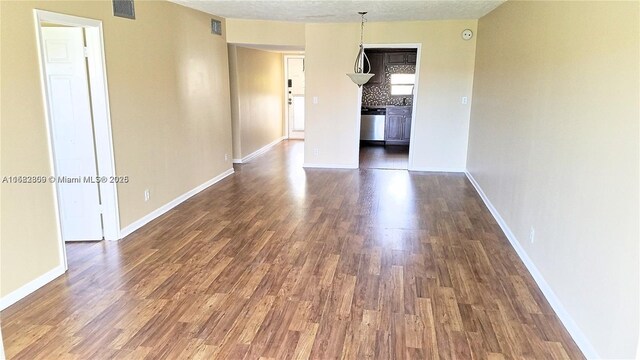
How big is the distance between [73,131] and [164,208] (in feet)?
4.72

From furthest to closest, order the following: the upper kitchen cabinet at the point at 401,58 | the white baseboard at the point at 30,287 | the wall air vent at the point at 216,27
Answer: the upper kitchen cabinet at the point at 401,58 < the wall air vent at the point at 216,27 < the white baseboard at the point at 30,287

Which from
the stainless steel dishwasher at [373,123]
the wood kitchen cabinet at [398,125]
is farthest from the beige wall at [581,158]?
the stainless steel dishwasher at [373,123]

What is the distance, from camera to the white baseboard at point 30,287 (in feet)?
9.69

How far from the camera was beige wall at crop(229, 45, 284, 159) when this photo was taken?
784 centimetres

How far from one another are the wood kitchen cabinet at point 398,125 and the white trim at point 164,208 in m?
4.67

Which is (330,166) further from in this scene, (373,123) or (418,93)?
(373,123)

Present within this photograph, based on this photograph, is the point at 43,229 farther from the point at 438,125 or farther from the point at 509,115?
the point at 438,125

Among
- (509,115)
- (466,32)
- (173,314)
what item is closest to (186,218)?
(173,314)

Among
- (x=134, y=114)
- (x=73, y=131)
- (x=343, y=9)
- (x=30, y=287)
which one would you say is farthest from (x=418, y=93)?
(x=30, y=287)

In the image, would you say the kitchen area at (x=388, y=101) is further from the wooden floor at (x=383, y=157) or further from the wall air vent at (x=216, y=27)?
the wall air vent at (x=216, y=27)

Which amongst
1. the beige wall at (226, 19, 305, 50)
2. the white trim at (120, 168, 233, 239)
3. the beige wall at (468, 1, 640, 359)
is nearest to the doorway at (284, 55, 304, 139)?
the beige wall at (226, 19, 305, 50)

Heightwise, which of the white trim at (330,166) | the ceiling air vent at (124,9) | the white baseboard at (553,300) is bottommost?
the white baseboard at (553,300)

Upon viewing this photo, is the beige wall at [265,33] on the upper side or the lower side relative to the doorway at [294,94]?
upper

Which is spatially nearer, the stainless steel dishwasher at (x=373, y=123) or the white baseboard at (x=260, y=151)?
the white baseboard at (x=260, y=151)
